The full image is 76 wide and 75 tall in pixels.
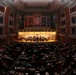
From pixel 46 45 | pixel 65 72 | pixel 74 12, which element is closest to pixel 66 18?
pixel 74 12

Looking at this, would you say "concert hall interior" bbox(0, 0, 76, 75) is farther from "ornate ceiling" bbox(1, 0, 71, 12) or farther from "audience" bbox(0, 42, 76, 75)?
"audience" bbox(0, 42, 76, 75)

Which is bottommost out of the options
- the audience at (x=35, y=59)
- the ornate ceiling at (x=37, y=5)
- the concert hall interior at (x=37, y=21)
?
the audience at (x=35, y=59)

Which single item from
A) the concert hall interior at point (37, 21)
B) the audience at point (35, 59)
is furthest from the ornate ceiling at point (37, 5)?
the audience at point (35, 59)

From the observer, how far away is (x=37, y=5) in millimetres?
3623

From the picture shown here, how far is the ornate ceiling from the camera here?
3452 mm

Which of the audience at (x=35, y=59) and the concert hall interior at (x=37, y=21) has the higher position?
the concert hall interior at (x=37, y=21)

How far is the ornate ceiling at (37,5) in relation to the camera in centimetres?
345

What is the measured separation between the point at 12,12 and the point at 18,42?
0.75m

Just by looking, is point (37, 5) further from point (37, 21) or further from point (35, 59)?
point (35, 59)

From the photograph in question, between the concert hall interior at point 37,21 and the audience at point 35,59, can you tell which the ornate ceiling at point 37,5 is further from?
the audience at point 35,59

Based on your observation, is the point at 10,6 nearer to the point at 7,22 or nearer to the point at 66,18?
the point at 7,22

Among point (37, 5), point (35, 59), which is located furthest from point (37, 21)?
point (35, 59)

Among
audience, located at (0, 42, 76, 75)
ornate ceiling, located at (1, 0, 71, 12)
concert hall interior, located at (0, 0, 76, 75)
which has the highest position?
ornate ceiling, located at (1, 0, 71, 12)

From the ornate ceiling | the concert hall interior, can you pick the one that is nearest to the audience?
the concert hall interior
